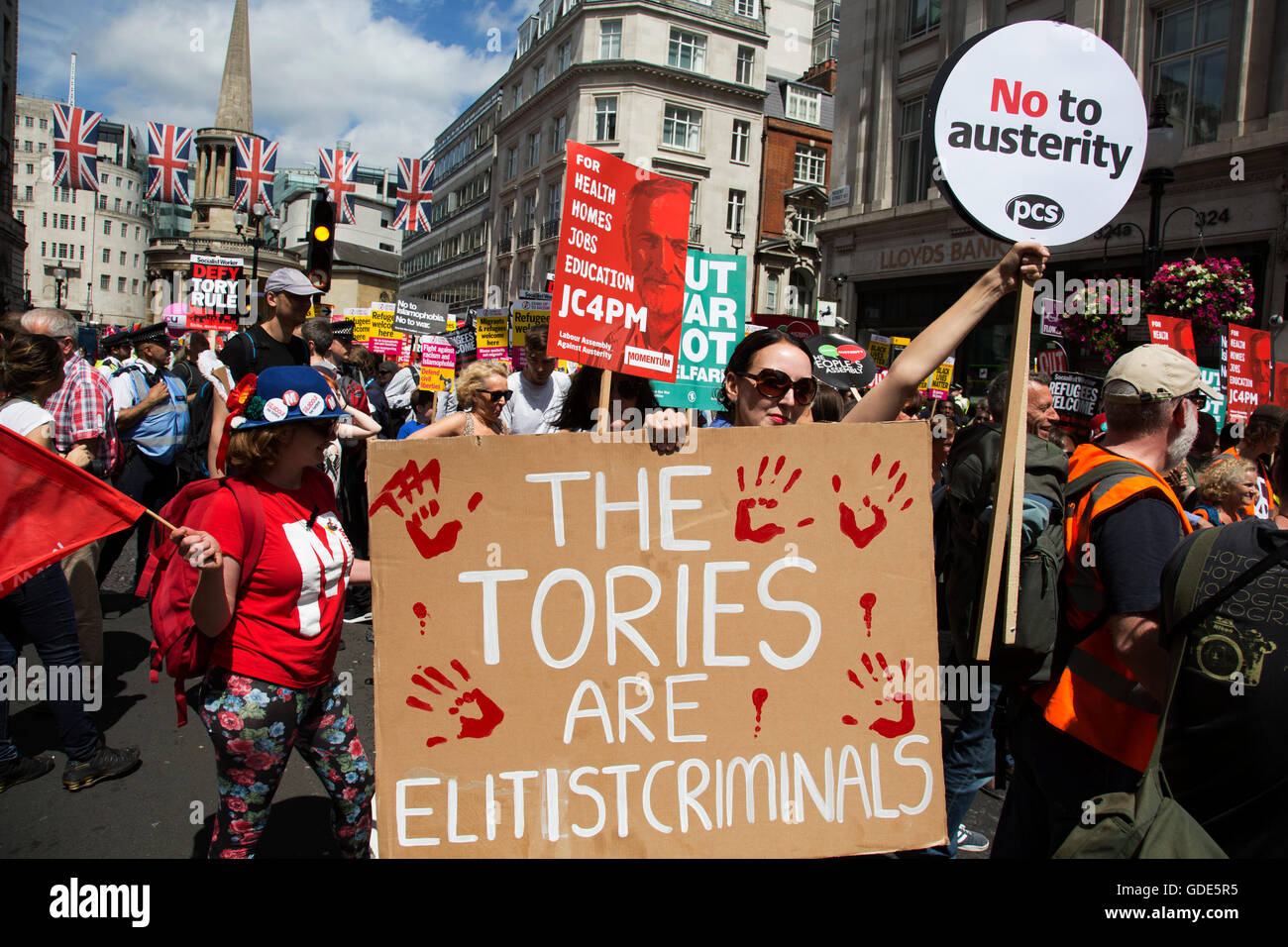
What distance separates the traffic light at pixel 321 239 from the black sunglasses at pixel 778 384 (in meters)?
6.73

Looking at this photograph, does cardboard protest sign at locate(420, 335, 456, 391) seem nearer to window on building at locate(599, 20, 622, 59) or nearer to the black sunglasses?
the black sunglasses

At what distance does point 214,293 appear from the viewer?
11312 mm

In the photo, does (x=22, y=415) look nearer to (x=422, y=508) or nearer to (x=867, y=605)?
(x=422, y=508)

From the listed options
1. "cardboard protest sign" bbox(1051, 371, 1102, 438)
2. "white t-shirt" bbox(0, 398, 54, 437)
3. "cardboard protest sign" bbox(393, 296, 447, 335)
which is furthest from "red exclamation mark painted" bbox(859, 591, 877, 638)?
"cardboard protest sign" bbox(393, 296, 447, 335)

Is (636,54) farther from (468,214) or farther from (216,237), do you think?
(216,237)

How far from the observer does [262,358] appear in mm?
4902

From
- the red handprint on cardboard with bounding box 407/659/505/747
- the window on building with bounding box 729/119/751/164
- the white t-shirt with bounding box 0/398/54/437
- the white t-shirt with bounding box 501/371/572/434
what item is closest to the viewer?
the red handprint on cardboard with bounding box 407/659/505/747

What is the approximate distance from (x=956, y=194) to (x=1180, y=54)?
17454mm

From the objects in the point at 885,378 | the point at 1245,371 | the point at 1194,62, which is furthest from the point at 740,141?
the point at 885,378

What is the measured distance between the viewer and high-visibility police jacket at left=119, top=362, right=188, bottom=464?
6.52m

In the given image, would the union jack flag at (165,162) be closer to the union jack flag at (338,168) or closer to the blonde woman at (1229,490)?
the union jack flag at (338,168)

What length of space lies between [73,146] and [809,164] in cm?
3653

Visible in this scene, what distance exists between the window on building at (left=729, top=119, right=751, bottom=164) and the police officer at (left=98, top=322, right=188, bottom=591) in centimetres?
4292

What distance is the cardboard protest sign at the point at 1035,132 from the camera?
7.10 feet
